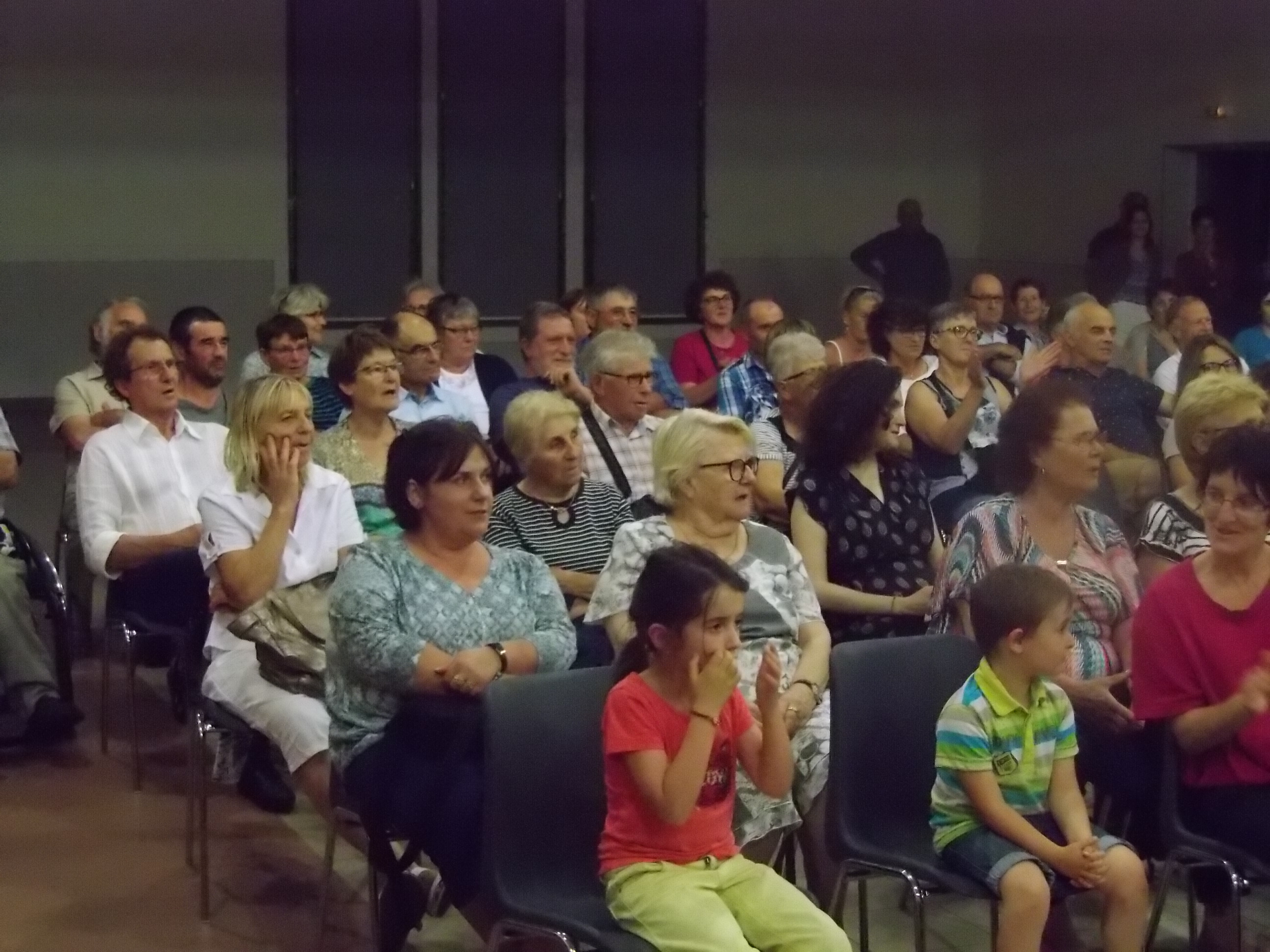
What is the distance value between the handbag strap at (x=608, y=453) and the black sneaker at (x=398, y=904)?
1523mm

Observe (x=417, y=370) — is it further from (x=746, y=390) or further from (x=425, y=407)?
(x=746, y=390)

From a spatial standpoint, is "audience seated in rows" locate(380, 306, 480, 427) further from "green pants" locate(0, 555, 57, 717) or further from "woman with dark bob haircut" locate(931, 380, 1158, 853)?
"woman with dark bob haircut" locate(931, 380, 1158, 853)

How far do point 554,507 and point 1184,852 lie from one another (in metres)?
1.62

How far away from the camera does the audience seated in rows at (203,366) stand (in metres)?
5.50

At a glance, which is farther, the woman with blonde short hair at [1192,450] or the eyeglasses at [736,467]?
the woman with blonde short hair at [1192,450]

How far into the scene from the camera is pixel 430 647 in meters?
3.16

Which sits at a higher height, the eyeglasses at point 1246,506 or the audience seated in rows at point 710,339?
the audience seated in rows at point 710,339

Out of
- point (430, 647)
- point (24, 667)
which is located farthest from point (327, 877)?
point (24, 667)

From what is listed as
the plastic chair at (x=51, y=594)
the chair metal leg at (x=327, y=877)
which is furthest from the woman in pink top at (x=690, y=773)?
the plastic chair at (x=51, y=594)

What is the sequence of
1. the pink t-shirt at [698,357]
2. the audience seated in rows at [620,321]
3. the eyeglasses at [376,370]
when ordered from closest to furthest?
the eyeglasses at [376,370] → the audience seated in rows at [620,321] → the pink t-shirt at [698,357]

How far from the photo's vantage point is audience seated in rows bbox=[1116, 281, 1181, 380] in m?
7.43

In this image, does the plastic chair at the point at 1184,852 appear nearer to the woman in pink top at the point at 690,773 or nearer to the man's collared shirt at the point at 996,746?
the man's collared shirt at the point at 996,746

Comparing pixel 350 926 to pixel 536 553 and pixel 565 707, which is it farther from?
pixel 565 707

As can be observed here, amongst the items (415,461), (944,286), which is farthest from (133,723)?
(944,286)
